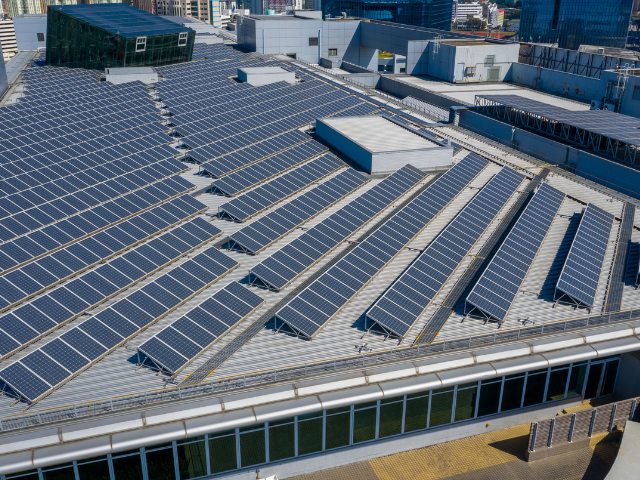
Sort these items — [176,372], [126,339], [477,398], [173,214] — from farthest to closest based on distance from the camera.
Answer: [173,214], [477,398], [126,339], [176,372]

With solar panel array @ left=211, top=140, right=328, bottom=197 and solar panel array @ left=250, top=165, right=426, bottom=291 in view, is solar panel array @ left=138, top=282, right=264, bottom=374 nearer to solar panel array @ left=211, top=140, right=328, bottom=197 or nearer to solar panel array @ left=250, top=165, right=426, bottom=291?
solar panel array @ left=250, top=165, right=426, bottom=291

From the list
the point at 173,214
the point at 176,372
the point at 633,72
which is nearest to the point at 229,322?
the point at 176,372

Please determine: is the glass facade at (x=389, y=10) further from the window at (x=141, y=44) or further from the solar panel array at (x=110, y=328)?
the solar panel array at (x=110, y=328)

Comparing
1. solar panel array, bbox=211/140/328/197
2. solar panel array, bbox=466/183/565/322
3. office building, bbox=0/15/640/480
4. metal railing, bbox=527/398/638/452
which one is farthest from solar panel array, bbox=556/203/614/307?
solar panel array, bbox=211/140/328/197

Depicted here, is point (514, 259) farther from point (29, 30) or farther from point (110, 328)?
point (29, 30)

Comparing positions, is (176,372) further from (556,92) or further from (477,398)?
(556,92)

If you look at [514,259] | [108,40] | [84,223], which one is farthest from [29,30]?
[514,259]
